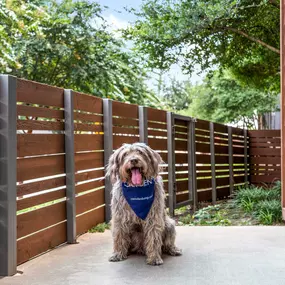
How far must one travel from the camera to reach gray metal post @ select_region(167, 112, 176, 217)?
7.82 m

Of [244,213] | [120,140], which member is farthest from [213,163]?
[120,140]

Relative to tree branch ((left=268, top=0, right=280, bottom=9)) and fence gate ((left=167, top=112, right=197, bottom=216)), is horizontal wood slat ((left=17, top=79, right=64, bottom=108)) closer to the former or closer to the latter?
fence gate ((left=167, top=112, right=197, bottom=216))

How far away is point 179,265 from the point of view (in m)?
3.99

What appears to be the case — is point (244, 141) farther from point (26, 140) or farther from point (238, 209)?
point (26, 140)

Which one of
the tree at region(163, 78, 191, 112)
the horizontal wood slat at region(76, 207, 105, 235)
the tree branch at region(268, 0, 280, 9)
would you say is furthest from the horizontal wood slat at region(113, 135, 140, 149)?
the tree at region(163, 78, 191, 112)

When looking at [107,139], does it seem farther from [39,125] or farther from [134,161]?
[134,161]

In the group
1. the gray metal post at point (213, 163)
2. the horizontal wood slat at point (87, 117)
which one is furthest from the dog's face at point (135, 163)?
the gray metal post at point (213, 163)

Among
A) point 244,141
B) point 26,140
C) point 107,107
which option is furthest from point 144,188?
point 244,141

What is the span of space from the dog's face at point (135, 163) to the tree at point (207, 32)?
5900 millimetres

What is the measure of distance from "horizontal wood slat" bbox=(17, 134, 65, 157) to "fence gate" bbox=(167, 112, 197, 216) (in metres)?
3.38

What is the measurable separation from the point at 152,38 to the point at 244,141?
447cm

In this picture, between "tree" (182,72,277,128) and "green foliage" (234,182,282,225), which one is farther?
"tree" (182,72,277,128)

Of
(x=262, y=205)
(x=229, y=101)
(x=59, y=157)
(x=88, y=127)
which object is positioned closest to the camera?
(x=59, y=157)

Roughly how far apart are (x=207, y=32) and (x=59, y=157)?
6.73m
